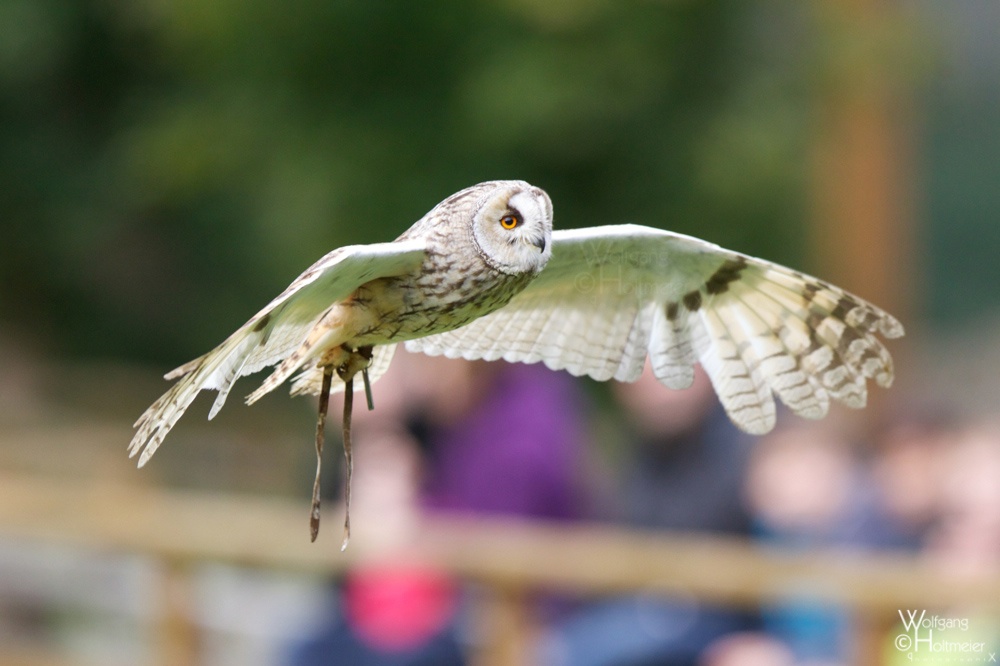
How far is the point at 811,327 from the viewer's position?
2.43m

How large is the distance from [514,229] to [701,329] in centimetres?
93

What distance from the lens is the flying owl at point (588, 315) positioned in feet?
5.41

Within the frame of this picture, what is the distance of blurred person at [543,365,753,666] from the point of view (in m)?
4.18

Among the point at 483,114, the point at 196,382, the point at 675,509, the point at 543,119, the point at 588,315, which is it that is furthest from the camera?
the point at 483,114

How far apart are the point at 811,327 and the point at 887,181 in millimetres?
6807

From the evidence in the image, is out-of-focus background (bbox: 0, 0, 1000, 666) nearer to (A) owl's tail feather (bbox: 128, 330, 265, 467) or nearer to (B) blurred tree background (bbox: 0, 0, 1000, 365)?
(B) blurred tree background (bbox: 0, 0, 1000, 365)

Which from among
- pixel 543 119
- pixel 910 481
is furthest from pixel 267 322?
pixel 543 119

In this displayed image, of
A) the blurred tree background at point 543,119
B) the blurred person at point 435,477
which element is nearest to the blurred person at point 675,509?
the blurred person at point 435,477

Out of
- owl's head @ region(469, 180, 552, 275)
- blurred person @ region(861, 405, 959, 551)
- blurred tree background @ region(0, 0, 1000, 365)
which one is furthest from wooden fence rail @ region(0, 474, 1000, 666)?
blurred tree background @ region(0, 0, 1000, 365)

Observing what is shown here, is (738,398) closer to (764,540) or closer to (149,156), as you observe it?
(764,540)

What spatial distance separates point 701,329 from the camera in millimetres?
2490

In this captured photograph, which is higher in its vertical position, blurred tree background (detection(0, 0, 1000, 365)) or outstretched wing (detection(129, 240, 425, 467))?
blurred tree background (detection(0, 0, 1000, 365))

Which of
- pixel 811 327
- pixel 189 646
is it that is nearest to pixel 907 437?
pixel 811 327

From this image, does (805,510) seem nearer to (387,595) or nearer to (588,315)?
(387,595)
